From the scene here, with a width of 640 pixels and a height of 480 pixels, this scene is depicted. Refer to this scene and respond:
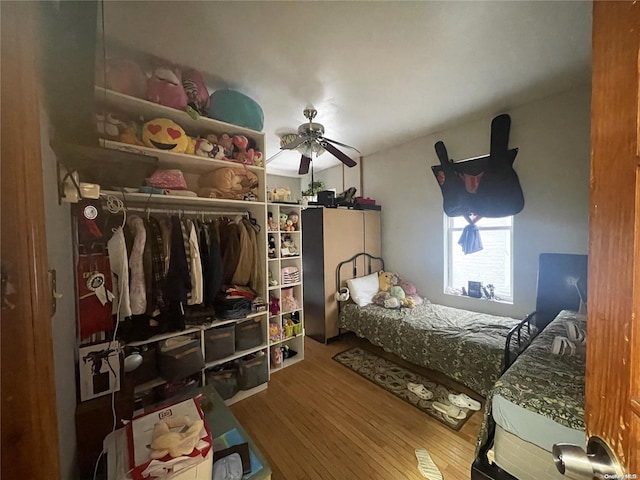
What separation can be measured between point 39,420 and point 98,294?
38.3 inches

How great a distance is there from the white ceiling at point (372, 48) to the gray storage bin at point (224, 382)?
2471 millimetres

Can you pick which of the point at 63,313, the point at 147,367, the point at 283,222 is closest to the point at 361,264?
the point at 283,222

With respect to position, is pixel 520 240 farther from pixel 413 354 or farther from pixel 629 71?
pixel 629 71

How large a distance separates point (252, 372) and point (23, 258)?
2000 millimetres

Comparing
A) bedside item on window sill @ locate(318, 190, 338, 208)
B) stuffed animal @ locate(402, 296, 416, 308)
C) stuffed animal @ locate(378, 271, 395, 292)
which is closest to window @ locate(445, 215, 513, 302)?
stuffed animal @ locate(402, 296, 416, 308)

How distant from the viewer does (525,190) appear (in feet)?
8.64

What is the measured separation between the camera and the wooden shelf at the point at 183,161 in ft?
5.54

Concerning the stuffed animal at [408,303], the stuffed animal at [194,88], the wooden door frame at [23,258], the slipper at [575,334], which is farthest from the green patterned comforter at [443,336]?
the stuffed animal at [194,88]

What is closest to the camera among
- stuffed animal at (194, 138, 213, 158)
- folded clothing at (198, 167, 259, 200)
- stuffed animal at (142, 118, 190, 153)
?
stuffed animal at (142, 118, 190, 153)

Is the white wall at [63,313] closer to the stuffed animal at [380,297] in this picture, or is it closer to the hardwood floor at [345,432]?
the hardwood floor at [345,432]

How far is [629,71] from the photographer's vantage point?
0.40 m

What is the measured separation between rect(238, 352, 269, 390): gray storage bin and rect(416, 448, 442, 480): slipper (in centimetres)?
133

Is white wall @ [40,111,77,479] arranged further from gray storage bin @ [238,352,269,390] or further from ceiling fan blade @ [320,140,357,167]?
ceiling fan blade @ [320,140,357,167]

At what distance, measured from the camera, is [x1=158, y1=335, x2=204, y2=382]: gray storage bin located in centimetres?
177
